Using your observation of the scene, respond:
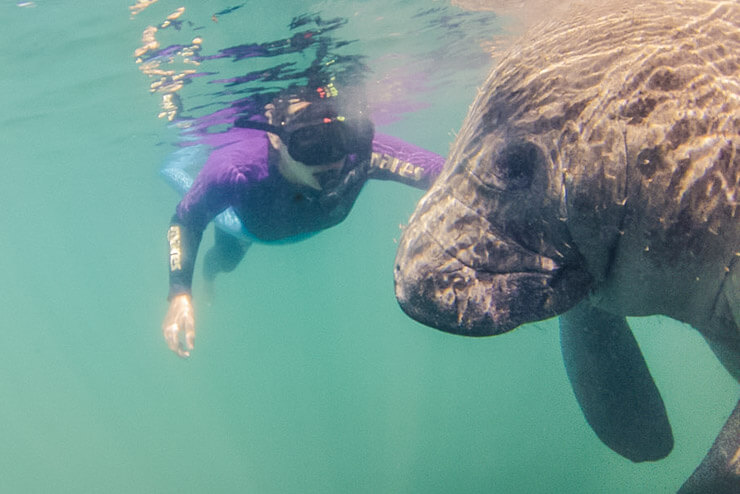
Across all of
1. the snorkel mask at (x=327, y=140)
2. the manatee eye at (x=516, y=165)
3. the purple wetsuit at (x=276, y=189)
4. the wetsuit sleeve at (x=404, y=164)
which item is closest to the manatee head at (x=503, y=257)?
the manatee eye at (x=516, y=165)

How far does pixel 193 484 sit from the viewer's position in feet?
73.4

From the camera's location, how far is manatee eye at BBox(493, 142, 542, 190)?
170cm

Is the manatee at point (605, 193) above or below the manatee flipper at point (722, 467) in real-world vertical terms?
above

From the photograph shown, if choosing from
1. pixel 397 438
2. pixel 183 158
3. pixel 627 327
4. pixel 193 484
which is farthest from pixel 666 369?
pixel 627 327

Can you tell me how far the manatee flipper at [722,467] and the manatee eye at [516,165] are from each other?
1.00 meters

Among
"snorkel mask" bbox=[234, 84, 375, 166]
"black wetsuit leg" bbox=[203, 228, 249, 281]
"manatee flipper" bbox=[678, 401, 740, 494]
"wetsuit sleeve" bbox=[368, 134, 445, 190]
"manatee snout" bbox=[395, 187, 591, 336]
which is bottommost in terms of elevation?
"black wetsuit leg" bbox=[203, 228, 249, 281]

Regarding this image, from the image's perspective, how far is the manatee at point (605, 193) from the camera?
1.52 metres

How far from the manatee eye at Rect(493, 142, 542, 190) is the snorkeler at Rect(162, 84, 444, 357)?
3.93m

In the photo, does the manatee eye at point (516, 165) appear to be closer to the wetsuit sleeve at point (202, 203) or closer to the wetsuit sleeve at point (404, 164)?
the wetsuit sleeve at point (202, 203)

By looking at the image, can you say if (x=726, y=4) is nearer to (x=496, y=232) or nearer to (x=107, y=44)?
(x=496, y=232)

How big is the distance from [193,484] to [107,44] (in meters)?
20.4

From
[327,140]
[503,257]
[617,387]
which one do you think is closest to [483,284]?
[503,257]

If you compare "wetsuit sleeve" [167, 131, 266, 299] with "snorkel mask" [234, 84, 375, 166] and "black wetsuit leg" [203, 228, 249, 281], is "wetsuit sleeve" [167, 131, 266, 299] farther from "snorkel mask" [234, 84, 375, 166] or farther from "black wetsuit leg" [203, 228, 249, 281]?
"black wetsuit leg" [203, 228, 249, 281]

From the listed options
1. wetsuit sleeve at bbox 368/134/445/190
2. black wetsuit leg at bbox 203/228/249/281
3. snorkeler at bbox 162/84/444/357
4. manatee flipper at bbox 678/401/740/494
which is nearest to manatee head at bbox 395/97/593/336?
manatee flipper at bbox 678/401/740/494
